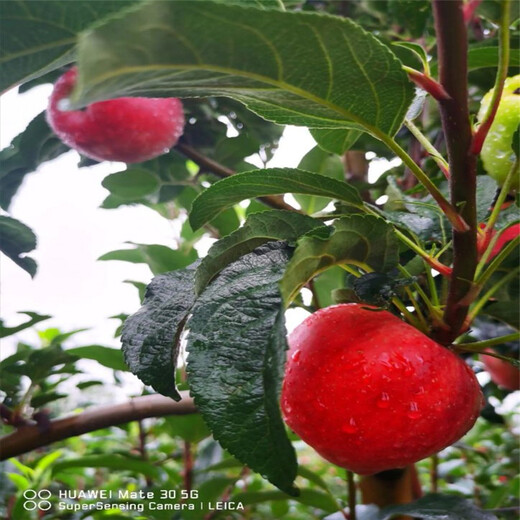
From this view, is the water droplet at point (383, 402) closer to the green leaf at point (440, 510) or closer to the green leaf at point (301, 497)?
the green leaf at point (440, 510)

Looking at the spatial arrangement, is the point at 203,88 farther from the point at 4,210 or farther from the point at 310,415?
the point at 4,210

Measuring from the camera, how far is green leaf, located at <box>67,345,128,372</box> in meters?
0.86

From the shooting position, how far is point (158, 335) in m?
0.40

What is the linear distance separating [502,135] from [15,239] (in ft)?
1.79

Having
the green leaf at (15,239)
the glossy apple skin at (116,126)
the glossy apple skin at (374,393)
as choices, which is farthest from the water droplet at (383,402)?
the glossy apple skin at (116,126)

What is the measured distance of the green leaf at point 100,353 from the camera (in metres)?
0.86

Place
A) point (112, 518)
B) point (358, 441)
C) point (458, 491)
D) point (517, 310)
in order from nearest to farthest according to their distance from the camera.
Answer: point (358, 441) < point (517, 310) < point (112, 518) < point (458, 491)

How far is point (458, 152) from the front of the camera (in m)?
0.35

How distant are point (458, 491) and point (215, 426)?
1125mm

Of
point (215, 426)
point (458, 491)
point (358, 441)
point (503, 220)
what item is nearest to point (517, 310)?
point (503, 220)

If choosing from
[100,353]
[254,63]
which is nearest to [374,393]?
[254,63]

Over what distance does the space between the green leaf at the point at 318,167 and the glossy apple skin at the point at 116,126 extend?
22cm

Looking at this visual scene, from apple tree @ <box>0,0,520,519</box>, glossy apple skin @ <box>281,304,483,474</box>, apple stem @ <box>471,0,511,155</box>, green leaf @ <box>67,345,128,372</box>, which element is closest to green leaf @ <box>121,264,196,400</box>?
apple tree @ <box>0,0,520,519</box>

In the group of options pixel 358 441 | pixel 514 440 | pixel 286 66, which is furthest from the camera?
pixel 514 440
